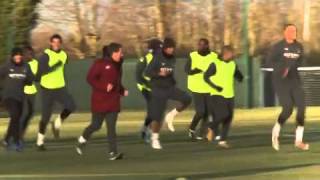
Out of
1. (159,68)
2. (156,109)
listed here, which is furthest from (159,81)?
(156,109)

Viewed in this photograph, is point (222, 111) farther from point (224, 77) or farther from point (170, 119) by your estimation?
point (170, 119)

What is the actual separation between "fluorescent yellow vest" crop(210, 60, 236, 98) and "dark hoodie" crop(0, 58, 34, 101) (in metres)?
3.04

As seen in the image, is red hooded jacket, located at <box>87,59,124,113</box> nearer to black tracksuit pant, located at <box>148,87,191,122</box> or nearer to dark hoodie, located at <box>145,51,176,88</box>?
black tracksuit pant, located at <box>148,87,191,122</box>

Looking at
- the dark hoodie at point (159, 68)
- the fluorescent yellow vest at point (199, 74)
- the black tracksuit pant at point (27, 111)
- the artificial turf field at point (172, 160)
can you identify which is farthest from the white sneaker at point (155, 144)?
the black tracksuit pant at point (27, 111)

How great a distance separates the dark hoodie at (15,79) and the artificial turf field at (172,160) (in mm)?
974

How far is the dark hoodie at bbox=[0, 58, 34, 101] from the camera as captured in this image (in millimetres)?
14352

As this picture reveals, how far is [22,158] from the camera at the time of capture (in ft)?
44.8

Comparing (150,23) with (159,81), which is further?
(150,23)

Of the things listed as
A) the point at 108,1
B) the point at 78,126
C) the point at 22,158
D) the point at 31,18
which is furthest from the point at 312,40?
the point at 22,158

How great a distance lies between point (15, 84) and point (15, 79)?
0.09m

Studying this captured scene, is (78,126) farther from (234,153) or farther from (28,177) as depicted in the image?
(28,177)

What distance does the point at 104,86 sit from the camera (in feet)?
42.0

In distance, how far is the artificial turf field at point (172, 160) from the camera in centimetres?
1122

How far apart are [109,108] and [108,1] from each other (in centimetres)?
3118
